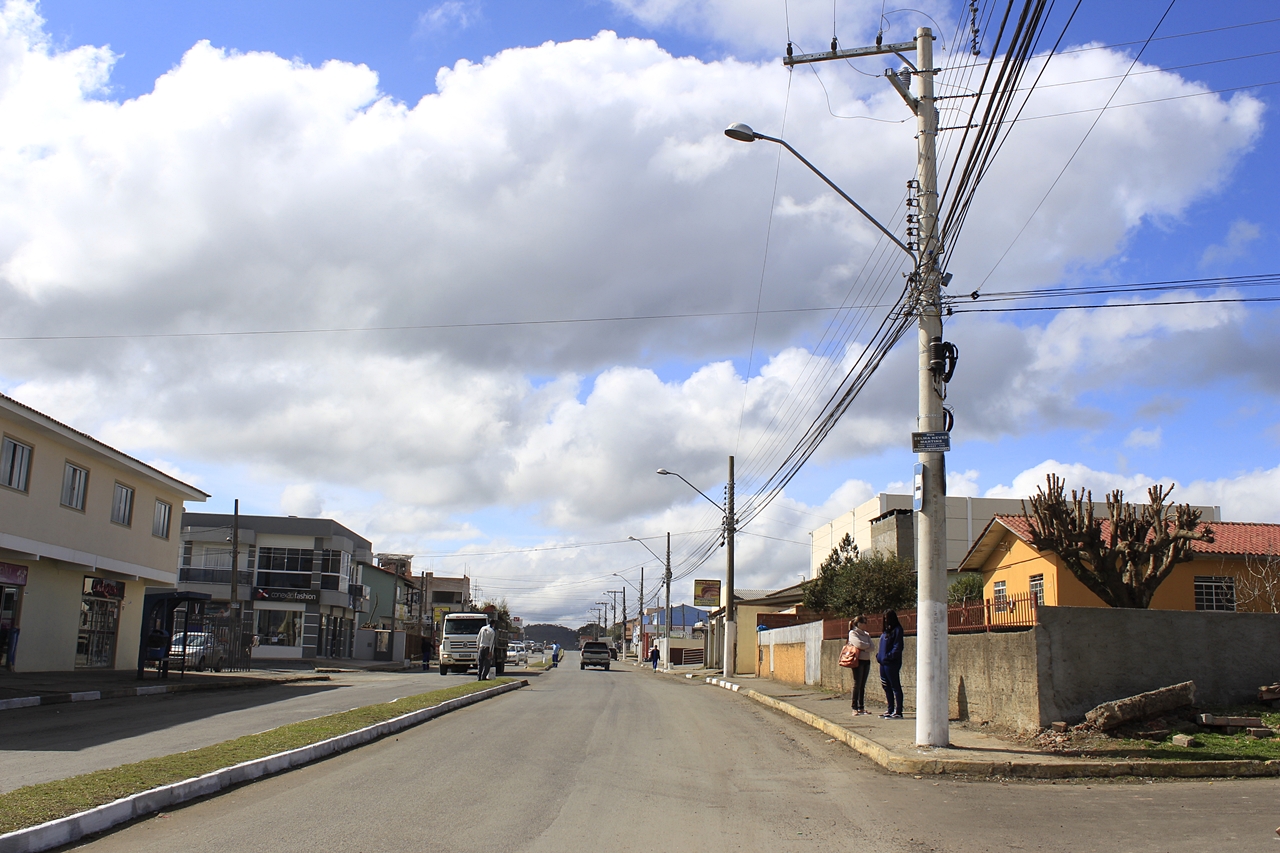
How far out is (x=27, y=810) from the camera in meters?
6.77

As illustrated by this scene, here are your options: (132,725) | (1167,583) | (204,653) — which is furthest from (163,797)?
(204,653)

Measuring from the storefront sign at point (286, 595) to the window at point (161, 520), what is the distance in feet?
83.9

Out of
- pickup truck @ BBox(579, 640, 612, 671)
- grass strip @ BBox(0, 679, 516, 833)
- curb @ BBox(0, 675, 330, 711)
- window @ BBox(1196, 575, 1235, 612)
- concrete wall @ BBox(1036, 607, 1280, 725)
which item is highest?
window @ BBox(1196, 575, 1235, 612)

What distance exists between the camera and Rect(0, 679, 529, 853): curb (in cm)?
623

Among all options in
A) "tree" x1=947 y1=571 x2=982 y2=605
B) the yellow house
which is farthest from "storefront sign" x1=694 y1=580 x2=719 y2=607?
the yellow house

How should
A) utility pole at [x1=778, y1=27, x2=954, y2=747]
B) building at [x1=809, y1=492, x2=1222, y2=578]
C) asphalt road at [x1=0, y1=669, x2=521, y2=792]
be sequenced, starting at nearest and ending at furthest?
asphalt road at [x1=0, y1=669, x2=521, y2=792], utility pole at [x1=778, y1=27, x2=954, y2=747], building at [x1=809, y1=492, x2=1222, y2=578]

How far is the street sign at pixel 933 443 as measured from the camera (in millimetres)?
11750

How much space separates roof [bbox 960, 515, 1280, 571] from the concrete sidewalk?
20.4m

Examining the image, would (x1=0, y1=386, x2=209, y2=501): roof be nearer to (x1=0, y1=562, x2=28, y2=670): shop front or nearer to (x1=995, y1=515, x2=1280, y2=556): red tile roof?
(x1=0, y1=562, x2=28, y2=670): shop front

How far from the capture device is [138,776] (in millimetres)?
8281

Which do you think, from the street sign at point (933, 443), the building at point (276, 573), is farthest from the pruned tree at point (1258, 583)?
the building at point (276, 573)

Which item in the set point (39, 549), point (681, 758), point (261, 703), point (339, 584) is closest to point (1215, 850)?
point (681, 758)

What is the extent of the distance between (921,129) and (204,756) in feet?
35.9

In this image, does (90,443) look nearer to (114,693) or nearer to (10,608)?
(10,608)
